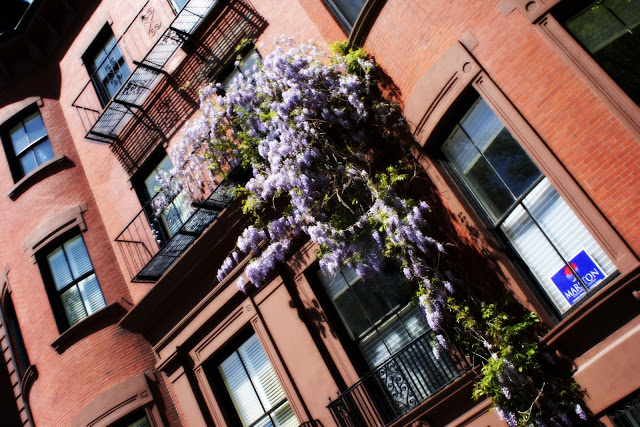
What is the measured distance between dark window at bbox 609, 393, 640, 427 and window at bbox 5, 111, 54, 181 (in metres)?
14.2

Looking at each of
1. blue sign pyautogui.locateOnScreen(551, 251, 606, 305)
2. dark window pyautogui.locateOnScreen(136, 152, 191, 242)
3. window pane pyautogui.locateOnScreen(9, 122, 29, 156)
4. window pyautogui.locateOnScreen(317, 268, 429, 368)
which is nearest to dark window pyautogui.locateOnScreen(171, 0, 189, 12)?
dark window pyautogui.locateOnScreen(136, 152, 191, 242)

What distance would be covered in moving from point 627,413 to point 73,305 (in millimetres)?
11276

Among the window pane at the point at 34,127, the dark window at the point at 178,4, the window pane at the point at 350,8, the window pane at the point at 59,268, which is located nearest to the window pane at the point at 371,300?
the window pane at the point at 350,8

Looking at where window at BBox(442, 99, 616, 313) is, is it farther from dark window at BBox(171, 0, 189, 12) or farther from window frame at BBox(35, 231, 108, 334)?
window frame at BBox(35, 231, 108, 334)

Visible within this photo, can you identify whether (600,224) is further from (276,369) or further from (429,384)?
(276,369)

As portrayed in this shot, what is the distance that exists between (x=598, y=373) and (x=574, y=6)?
14.3 ft

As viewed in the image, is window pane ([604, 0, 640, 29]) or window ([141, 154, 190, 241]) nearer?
window pane ([604, 0, 640, 29])

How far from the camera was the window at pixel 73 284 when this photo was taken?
43.0ft

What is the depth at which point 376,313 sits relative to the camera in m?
9.35

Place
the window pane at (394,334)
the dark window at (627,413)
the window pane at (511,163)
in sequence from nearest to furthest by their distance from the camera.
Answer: the dark window at (627,413) < the window pane at (511,163) < the window pane at (394,334)

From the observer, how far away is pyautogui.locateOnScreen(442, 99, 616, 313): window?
709cm

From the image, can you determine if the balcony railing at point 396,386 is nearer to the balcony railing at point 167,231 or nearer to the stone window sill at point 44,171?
the balcony railing at point 167,231

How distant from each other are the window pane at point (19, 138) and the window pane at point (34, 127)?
6.0 inches

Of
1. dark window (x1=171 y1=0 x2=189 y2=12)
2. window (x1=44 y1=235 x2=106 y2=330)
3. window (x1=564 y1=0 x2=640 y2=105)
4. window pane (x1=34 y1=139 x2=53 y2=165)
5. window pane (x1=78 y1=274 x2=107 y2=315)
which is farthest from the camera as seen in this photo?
window pane (x1=34 y1=139 x2=53 y2=165)
